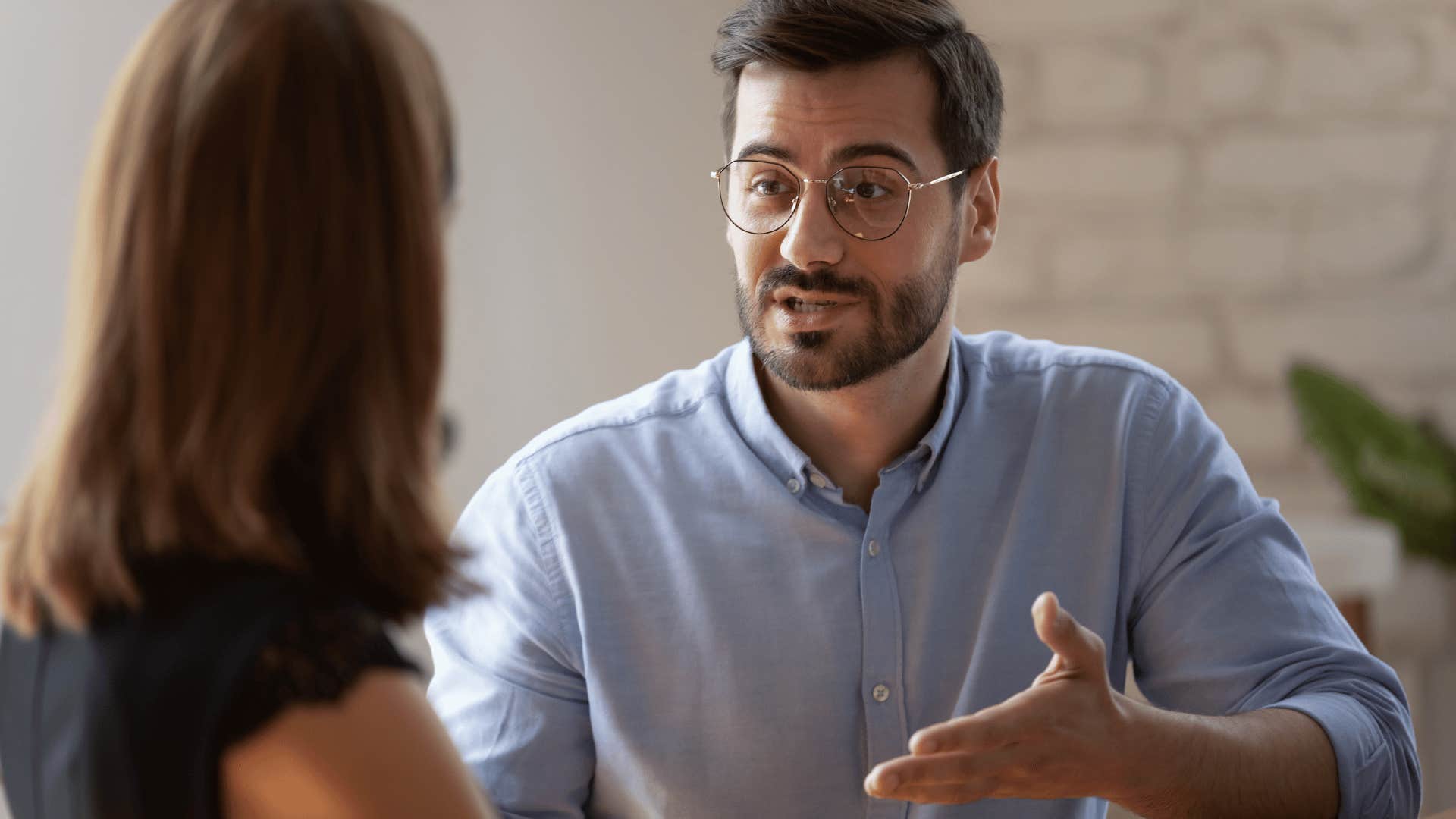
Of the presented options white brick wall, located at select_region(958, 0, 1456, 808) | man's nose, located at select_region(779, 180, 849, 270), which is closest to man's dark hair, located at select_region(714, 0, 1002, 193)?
man's nose, located at select_region(779, 180, 849, 270)

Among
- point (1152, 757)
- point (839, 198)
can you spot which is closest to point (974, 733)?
point (1152, 757)

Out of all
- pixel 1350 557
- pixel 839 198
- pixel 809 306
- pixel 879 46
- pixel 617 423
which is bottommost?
pixel 1350 557

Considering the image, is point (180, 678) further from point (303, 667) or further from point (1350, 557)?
point (1350, 557)

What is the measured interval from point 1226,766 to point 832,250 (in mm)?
611

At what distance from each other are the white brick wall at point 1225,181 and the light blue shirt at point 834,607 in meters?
0.90

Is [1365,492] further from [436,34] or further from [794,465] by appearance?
[436,34]

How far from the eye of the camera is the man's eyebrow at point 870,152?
1.45 meters

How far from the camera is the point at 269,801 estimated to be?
67 cm

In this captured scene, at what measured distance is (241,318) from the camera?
72 cm

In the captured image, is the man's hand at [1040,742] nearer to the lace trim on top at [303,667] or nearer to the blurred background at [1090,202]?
the lace trim on top at [303,667]

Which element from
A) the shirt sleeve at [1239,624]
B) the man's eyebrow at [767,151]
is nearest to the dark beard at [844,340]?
the man's eyebrow at [767,151]

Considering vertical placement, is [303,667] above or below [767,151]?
below

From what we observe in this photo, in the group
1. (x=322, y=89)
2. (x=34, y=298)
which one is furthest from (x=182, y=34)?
(x=34, y=298)

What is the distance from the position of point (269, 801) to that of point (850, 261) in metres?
0.92
